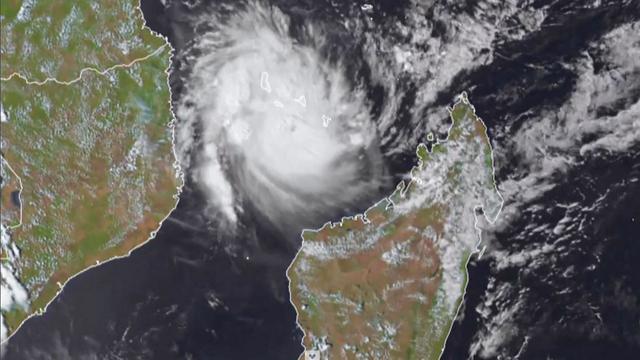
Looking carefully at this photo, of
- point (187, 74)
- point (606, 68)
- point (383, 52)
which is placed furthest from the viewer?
point (187, 74)

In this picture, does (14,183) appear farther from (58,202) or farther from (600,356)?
(600,356)

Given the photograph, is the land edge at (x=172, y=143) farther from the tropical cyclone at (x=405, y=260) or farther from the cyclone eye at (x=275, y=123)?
the tropical cyclone at (x=405, y=260)

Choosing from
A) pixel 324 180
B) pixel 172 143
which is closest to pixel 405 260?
pixel 324 180

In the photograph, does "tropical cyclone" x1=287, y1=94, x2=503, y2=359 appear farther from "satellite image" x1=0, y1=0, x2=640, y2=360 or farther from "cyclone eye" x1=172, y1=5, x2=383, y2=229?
"cyclone eye" x1=172, y1=5, x2=383, y2=229

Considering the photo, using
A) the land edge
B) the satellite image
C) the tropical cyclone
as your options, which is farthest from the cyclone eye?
the tropical cyclone

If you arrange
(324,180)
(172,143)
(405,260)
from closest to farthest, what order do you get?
(405,260), (324,180), (172,143)

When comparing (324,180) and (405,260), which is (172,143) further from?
(405,260)

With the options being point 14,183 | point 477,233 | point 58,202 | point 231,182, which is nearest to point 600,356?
point 477,233
